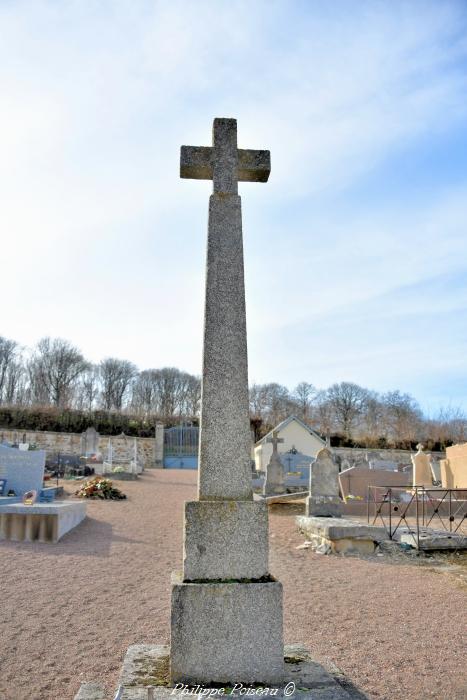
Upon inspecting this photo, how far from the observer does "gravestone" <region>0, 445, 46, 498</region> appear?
1223 centimetres

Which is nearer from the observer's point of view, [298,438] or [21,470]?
[21,470]

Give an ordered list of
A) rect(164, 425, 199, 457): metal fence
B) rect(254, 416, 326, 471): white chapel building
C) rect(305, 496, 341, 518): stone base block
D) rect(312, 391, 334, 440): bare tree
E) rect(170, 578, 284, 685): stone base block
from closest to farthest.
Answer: rect(170, 578, 284, 685): stone base block
rect(305, 496, 341, 518): stone base block
rect(254, 416, 326, 471): white chapel building
rect(164, 425, 199, 457): metal fence
rect(312, 391, 334, 440): bare tree

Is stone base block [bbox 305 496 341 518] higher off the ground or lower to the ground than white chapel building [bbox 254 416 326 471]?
lower

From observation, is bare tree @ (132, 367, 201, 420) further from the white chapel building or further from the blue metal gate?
the white chapel building

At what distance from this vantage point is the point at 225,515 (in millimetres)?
3197

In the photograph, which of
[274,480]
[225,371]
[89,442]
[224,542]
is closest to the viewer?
[224,542]

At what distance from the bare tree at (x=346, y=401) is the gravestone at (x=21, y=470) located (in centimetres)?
5172

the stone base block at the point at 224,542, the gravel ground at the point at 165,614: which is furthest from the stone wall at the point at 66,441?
the stone base block at the point at 224,542

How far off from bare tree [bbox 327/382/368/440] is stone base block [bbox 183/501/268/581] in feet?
195

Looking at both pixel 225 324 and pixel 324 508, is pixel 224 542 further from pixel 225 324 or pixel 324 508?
pixel 324 508

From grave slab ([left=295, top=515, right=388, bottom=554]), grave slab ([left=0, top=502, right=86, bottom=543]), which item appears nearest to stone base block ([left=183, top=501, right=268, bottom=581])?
grave slab ([left=295, top=515, right=388, bottom=554])

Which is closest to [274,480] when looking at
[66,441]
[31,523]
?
[31,523]

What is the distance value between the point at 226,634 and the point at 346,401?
62811 millimetres

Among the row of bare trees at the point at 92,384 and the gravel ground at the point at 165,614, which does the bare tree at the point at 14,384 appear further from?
the gravel ground at the point at 165,614
